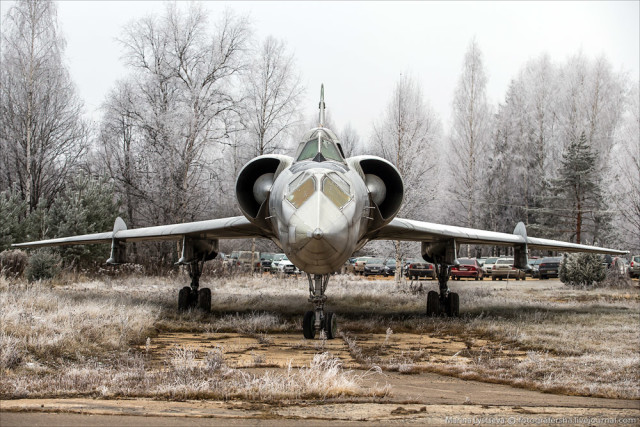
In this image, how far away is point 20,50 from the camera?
26.2 meters

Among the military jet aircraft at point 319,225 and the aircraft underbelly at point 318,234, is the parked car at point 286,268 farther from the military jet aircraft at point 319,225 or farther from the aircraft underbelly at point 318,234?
the aircraft underbelly at point 318,234

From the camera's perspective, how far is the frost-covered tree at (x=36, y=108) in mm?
26328

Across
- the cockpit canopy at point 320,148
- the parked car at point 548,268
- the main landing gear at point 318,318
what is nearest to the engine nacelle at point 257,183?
the cockpit canopy at point 320,148

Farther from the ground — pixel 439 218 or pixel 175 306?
pixel 439 218

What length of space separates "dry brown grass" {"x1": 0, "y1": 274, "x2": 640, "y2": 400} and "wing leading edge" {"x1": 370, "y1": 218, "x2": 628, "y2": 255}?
1.54 meters

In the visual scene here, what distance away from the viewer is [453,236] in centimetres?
1239

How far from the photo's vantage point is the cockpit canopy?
28.6 ft

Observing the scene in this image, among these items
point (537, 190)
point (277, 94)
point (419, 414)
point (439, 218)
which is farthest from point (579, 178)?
point (419, 414)

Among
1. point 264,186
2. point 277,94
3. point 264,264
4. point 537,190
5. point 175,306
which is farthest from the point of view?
point 537,190

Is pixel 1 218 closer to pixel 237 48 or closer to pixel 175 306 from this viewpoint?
pixel 175 306

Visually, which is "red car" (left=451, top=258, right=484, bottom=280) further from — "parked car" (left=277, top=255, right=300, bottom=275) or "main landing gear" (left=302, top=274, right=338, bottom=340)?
"main landing gear" (left=302, top=274, right=338, bottom=340)

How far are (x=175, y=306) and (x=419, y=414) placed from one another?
10.4 meters

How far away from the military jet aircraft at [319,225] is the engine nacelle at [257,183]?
0.6 inches

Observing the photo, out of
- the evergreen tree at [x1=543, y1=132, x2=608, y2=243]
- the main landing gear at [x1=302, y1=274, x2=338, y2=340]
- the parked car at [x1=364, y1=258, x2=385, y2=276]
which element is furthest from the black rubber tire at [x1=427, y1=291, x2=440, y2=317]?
the evergreen tree at [x1=543, y1=132, x2=608, y2=243]
